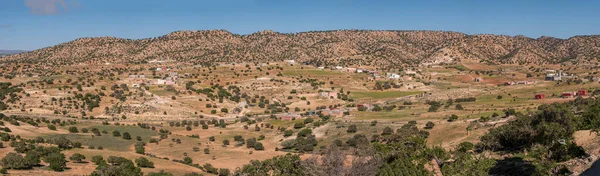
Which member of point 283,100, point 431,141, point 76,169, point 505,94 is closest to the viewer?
point 76,169

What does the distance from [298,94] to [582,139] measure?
90302 millimetres

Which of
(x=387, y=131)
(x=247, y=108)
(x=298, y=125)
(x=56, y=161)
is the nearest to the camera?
(x=56, y=161)

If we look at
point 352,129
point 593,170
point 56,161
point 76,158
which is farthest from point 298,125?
point 593,170

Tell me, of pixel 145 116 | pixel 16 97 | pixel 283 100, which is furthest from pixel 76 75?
pixel 283 100

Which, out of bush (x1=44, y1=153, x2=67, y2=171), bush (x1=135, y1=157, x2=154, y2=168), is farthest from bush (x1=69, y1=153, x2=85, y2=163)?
bush (x1=135, y1=157, x2=154, y2=168)

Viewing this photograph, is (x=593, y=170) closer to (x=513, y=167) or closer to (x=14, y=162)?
(x=513, y=167)

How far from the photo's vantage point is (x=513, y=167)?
32031mm

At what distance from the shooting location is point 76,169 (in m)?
37.9

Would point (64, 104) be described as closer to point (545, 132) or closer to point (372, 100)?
point (372, 100)

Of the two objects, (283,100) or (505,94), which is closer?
(505,94)

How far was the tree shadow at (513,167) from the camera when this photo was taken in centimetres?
3033

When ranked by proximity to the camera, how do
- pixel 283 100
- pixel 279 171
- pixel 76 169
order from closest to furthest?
1. pixel 279 171
2. pixel 76 169
3. pixel 283 100

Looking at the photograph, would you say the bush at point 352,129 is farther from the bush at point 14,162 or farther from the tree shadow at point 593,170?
the bush at point 14,162

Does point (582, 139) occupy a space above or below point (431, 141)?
above
